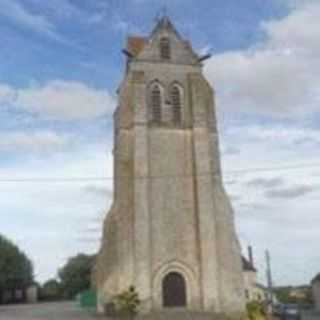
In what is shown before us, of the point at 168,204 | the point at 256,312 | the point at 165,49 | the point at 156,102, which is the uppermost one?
the point at 165,49

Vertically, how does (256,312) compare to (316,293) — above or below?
below

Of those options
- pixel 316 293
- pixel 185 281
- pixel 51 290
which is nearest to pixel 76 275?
pixel 51 290

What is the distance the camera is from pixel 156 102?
4812 centimetres

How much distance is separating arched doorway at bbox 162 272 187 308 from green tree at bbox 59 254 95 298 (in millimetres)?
43040

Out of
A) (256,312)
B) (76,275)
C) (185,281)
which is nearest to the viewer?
(256,312)

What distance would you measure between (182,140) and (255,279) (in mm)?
36686

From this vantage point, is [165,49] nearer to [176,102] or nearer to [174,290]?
[176,102]

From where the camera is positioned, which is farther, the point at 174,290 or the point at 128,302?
the point at 174,290

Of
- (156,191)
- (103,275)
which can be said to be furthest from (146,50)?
(103,275)

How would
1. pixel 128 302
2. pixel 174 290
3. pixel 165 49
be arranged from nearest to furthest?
pixel 128 302 → pixel 174 290 → pixel 165 49

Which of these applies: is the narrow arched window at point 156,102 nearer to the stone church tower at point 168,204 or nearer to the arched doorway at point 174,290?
the stone church tower at point 168,204

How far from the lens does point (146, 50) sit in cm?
4956

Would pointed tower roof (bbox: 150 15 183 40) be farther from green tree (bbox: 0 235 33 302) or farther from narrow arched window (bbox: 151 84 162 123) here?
green tree (bbox: 0 235 33 302)

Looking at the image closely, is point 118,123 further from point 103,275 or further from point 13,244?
point 13,244
